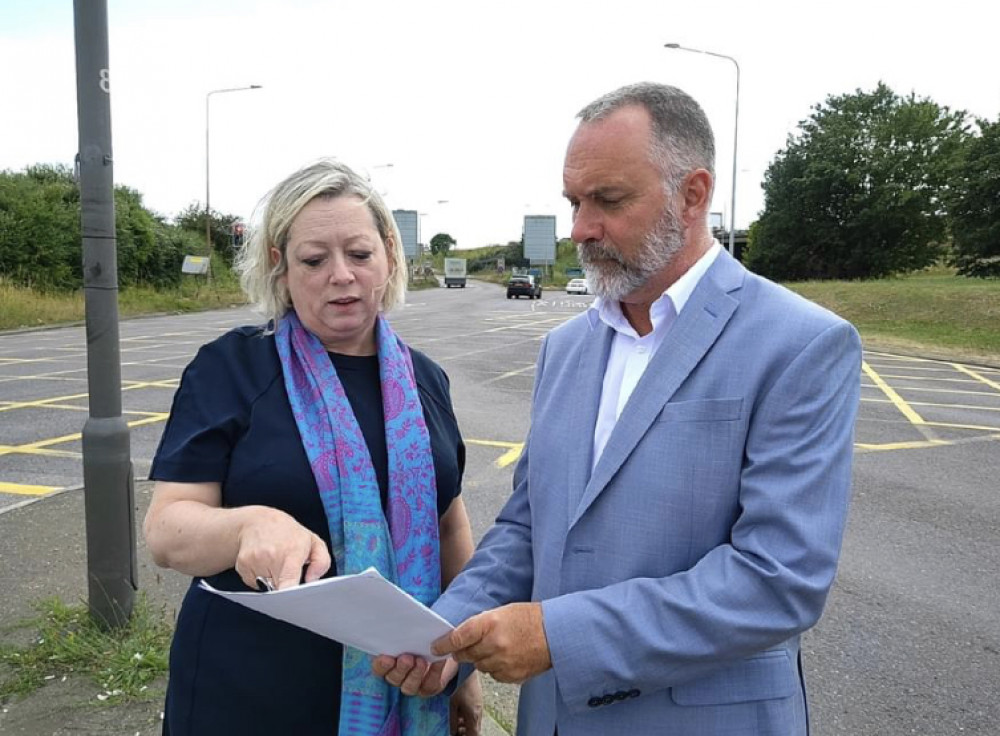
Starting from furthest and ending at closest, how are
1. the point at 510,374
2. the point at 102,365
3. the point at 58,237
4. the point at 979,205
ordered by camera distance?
the point at 979,205 → the point at 58,237 → the point at 510,374 → the point at 102,365

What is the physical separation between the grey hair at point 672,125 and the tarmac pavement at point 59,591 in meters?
2.27

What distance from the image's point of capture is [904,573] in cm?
476

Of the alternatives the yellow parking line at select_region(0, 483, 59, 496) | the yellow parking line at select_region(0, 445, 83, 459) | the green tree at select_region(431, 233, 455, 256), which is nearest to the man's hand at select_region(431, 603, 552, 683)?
the yellow parking line at select_region(0, 483, 59, 496)

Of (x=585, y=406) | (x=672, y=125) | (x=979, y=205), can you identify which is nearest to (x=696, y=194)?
(x=672, y=125)

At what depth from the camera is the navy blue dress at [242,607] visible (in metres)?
1.74

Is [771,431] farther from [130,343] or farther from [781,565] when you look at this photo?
[130,343]

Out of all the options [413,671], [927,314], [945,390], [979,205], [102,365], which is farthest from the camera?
[979,205]

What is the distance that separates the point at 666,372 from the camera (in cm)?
155

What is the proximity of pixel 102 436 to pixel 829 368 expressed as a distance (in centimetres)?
301

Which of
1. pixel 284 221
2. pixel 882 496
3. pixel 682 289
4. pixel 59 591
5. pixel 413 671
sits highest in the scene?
pixel 284 221

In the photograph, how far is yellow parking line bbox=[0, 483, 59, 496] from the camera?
603 centimetres

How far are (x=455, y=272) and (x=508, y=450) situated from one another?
60.6 meters

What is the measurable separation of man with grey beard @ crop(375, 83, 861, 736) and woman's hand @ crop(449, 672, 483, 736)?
331 millimetres

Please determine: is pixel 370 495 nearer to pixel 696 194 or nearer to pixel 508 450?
pixel 696 194
